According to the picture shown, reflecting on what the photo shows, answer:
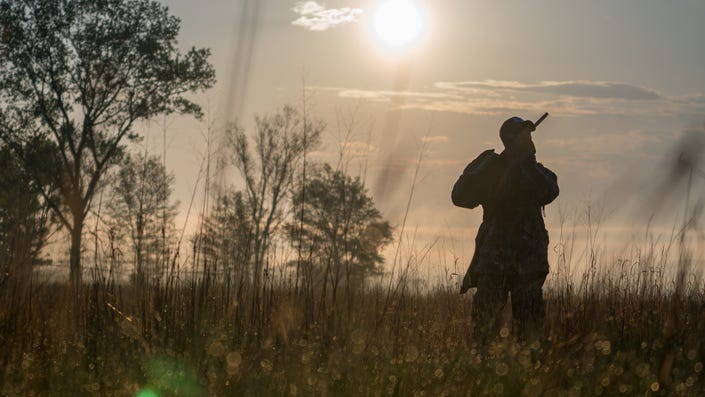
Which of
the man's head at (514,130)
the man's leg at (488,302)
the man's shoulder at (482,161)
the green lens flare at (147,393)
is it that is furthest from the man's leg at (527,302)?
the green lens flare at (147,393)

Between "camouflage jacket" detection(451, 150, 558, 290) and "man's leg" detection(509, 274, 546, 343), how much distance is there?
0.30ft

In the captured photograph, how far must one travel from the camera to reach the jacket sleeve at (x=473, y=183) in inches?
288

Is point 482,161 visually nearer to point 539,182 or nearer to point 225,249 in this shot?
point 539,182

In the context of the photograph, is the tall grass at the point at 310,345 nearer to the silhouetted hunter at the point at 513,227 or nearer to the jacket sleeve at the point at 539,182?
the silhouetted hunter at the point at 513,227

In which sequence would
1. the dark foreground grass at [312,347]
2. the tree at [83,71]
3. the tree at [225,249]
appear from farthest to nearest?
1. the tree at [83,71]
2. the tree at [225,249]
3. the dark foreground grass at [312,347]

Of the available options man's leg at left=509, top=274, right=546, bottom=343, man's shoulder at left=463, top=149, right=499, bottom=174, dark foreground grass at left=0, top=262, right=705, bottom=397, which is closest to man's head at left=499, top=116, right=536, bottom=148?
man's shoulder at left=463, top=149, right=499, bottom=174

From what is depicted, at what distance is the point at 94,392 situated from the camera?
4.92 m

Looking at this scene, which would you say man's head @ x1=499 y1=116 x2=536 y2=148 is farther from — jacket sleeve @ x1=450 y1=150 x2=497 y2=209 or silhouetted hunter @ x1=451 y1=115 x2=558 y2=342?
jacket sleeve @ x1=450 y1=150 x2=497 y2=209

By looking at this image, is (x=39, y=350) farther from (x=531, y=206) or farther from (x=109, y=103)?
(x=109, y=103)

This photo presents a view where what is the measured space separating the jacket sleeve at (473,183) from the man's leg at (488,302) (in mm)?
664

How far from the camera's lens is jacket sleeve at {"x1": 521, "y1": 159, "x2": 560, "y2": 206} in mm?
7133

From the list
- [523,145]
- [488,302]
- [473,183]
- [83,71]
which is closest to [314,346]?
[488,302]

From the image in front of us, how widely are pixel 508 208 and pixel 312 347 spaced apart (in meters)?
2.15

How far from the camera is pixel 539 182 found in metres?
7.13
